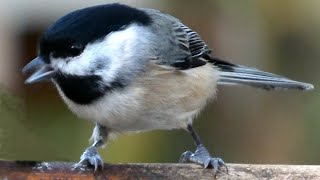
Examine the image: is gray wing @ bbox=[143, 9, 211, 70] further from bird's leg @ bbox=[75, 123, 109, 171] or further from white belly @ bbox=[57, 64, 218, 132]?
bird's leg @ bbox=[75, 123, 109, 171]

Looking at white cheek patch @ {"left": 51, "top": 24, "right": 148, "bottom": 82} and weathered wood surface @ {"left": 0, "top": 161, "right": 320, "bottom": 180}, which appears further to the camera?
white cheek patch @ {"left": 51, "top": 24, "right": 148, "bottom": 82}

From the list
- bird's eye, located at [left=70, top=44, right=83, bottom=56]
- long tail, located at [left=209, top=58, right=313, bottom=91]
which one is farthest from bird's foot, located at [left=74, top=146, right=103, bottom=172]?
Answer: long tail, located at [left=209, top=58, right=313, bottom=91]

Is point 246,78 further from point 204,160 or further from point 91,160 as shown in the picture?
point 91,160

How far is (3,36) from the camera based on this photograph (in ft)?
10.4

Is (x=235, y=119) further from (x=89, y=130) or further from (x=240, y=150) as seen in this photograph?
(x=89, y=130)

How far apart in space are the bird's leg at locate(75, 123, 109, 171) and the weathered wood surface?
0.08 ft

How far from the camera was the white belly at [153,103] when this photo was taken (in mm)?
2018

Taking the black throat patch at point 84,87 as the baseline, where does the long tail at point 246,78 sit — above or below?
below

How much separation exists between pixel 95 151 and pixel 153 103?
177mm

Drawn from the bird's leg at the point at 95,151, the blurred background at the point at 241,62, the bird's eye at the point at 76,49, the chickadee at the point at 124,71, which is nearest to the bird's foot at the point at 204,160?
the chickadee at the point at 124,71

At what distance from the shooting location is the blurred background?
3051 mm

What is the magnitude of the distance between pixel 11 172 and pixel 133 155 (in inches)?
48.6

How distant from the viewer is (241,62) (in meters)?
3.28

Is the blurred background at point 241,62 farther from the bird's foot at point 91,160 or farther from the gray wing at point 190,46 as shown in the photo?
the bird's foot at point 91,160
